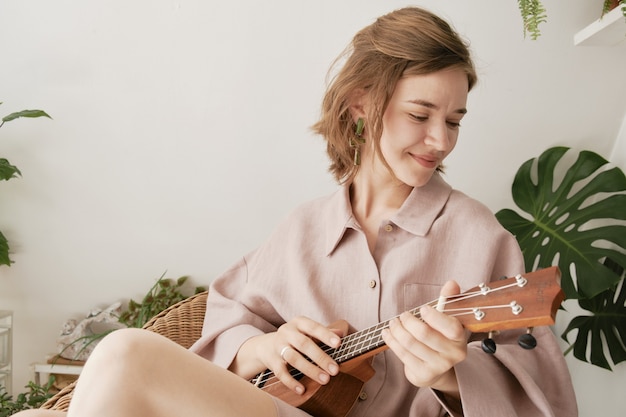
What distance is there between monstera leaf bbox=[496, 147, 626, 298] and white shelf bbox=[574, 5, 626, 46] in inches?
13.9

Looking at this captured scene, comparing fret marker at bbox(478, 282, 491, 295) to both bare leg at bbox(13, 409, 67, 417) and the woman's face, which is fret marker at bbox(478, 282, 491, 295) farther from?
bare leg at bbox(13, 409, 67, 417)

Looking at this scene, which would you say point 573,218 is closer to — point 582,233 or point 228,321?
point 582,233

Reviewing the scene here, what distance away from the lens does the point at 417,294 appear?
1387mm

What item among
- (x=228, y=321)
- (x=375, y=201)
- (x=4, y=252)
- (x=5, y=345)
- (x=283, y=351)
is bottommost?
(x=5, y=345)

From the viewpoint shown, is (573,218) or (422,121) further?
(573,218)

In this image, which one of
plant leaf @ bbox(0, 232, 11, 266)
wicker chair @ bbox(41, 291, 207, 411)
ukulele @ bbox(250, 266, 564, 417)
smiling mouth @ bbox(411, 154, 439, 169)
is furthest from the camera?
plant leaf @ bbox(0, 232, 11, 266)

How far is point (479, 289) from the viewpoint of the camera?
3.21ft

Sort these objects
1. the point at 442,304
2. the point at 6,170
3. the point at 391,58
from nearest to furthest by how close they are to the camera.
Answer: the point at 442,304
the point at 391,58
the point at 6,170

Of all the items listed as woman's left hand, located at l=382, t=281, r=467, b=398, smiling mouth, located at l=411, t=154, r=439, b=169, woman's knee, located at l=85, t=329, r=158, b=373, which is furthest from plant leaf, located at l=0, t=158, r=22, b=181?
woman's left hand, located at l=382, t=281, r=467, b=398

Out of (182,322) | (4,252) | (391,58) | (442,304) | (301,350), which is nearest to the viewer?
(442,304)

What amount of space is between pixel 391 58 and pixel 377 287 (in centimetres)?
48

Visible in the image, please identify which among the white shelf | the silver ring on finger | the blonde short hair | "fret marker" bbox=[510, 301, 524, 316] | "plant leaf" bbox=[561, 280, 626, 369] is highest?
the white shelf

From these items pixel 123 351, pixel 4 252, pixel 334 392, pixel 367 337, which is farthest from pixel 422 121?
pixel 4 252

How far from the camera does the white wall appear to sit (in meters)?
2.20
